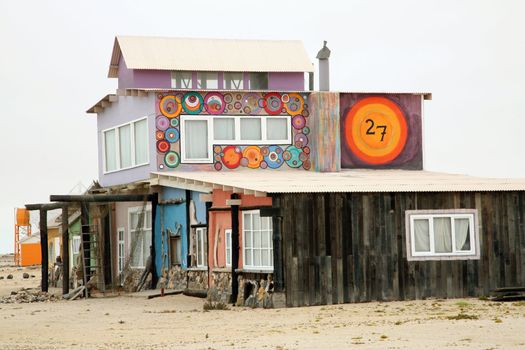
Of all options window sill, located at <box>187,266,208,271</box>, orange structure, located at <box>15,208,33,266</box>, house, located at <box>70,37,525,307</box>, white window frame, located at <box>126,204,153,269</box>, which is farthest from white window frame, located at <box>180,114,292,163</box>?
orange structure, located at <box>15,208,33,266</box>

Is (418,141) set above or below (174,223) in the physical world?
above

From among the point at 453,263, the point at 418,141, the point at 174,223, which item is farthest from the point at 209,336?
the point at 418,141

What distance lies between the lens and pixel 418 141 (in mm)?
40875

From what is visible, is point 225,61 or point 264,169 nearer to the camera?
point 264,169

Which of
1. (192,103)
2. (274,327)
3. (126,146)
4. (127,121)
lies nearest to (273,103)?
(192,103)

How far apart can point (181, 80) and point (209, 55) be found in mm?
1604

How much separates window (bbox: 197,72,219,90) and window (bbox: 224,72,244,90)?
332mm

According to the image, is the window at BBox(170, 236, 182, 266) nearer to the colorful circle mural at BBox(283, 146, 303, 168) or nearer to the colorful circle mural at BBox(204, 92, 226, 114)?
the colorful circle mural at BBox(204, 92, 226, 114)

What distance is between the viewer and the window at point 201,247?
34188 mm

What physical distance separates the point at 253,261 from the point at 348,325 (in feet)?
21.9

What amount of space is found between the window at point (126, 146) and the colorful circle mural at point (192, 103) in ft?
4.82

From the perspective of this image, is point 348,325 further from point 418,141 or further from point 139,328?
point 418,141

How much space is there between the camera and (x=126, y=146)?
40.4 m

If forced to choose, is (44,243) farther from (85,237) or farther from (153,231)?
(153,231)
